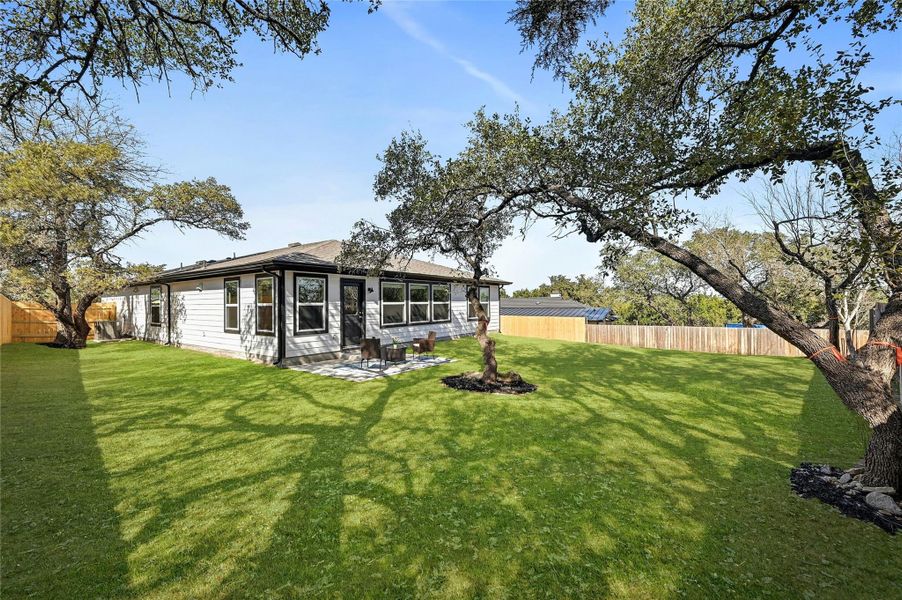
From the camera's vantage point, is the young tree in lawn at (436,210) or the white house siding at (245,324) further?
the white house siding at (245,324)

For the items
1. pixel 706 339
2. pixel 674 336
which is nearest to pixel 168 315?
pixel 674 336

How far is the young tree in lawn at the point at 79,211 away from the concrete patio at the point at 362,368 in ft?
27.8

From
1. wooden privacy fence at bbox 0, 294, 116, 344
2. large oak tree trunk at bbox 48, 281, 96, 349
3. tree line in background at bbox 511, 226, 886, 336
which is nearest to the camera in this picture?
tree line in background at bbox 511, 226, 886, 336

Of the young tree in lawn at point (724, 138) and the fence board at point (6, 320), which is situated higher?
the young tree in lawn at point (724, 138)

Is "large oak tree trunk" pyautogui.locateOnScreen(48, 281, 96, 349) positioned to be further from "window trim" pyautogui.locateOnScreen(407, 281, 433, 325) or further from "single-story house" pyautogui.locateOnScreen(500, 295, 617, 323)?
"single-story house" pyautogui.locateOnScreen(500, 295, 617, 323)

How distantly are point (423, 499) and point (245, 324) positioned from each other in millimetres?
9400

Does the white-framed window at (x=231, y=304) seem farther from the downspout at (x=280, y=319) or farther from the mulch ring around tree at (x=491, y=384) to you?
the mulch ring around tree at (x=491, y=384)

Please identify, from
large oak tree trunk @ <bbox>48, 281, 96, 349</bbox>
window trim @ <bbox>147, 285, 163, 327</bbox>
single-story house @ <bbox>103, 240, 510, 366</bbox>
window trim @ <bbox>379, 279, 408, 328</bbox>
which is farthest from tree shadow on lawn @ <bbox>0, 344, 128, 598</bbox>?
large oak tree trunk @ <bbox>48, 281, 96, 349</bbox>

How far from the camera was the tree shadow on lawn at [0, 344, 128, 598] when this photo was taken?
228 cm

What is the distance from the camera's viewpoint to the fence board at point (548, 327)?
1864 centimetres

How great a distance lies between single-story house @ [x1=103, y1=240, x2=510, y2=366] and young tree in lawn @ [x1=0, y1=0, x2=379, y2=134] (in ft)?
16.5

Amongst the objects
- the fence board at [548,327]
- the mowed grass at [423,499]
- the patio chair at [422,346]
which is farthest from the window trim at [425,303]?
the fence board at [548,327]

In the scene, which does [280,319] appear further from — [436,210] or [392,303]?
[436,210]

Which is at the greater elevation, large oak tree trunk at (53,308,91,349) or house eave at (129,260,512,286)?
house eave at (129,260,512,286)
